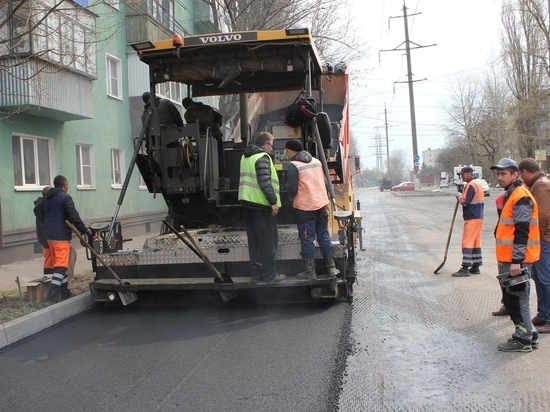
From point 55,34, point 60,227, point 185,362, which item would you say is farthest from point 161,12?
point 185,362

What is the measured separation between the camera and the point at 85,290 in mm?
7074

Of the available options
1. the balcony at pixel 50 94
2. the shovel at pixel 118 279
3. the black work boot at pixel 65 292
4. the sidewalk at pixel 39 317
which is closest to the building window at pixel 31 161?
the balcony at pixel 50 94

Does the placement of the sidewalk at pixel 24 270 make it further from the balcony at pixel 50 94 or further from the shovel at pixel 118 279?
the balcony at pixel 50 94

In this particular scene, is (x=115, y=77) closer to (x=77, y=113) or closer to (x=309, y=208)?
(x=77, y=113)

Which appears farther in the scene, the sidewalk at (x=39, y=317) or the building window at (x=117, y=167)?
the building window at (x=117, y=167)

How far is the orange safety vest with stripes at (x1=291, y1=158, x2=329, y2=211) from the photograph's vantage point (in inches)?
223

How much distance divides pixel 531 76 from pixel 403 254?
86.5ft

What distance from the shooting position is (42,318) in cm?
571

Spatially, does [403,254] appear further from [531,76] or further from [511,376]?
[531,76]

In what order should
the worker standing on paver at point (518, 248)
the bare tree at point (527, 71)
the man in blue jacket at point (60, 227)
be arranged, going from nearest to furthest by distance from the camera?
the worker standing on paver at point (518, 248) < the man in blue jacket at point (60, 227) < the bare tree at point (527, 71)

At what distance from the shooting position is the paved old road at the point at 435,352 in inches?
141

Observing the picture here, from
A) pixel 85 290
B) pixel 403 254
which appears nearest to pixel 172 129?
pixel 85 290

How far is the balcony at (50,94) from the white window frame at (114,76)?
296 centimetres

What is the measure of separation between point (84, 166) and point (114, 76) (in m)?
3.50
